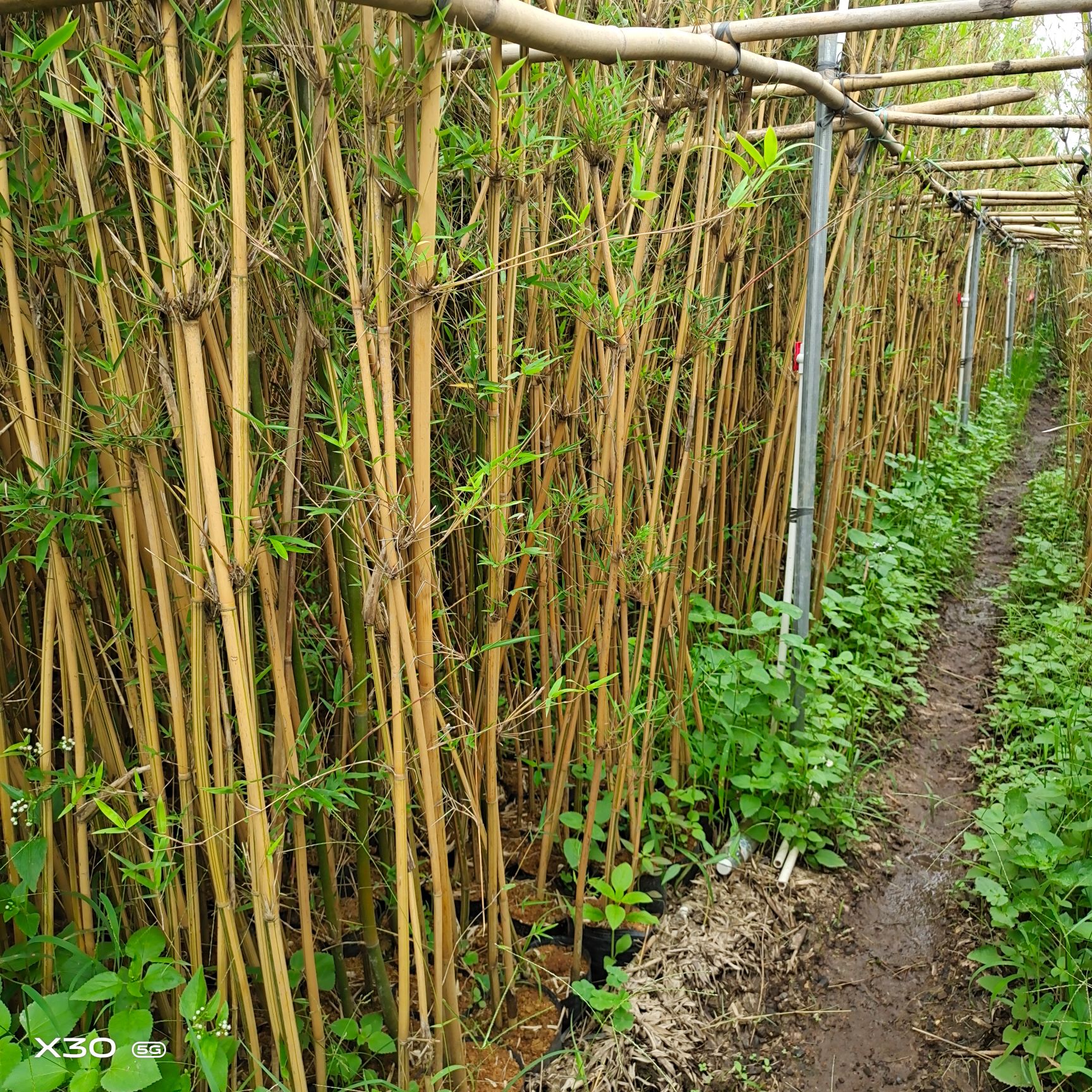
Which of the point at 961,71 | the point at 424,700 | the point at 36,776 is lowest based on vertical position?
the point at 36,776

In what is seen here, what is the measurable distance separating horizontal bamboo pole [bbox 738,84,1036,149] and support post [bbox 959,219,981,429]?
4.02 m

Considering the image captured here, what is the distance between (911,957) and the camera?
6.77 ft

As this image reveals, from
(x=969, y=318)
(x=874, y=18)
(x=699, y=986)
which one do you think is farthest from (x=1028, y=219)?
(x=699, y=986)

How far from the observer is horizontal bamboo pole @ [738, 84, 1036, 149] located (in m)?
2.30

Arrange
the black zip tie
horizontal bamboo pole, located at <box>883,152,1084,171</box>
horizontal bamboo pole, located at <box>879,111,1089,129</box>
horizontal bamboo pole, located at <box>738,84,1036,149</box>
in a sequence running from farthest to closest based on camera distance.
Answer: horizontal bamboo pole, located at <box>883,152,1084,171</box>, horizontal bamboo pole, located at <box>879,111,1089,129</box>, horizontal bamboo pole, located at <box>738,84,1036,149</box>, the black zip tie

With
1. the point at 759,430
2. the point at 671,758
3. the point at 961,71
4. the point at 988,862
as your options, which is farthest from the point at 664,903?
the point at 961,71

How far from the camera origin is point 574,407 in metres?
1.63

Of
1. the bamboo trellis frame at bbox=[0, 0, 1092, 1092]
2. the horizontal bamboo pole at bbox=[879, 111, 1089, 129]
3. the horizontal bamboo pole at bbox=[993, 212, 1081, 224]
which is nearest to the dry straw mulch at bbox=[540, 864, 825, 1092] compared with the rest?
the bamboo trellis frame at bbox=[0, 0, 1092, 1092]

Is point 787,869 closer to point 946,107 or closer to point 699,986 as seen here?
point 699,986

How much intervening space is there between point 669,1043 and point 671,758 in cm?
66

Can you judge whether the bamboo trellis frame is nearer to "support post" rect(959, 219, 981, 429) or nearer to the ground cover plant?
the ground cover plant

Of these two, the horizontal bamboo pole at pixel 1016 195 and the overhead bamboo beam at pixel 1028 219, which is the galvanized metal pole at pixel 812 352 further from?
the overhead bamboo beam at pixel 1028 219

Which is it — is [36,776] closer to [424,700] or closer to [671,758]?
[424,700]

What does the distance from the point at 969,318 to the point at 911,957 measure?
541 cm
